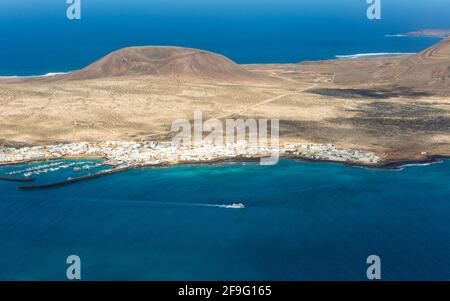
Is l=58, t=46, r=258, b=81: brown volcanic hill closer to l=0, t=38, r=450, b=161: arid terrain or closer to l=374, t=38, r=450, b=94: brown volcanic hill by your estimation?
l=0, t=38, r=450, b=161: arid terrain

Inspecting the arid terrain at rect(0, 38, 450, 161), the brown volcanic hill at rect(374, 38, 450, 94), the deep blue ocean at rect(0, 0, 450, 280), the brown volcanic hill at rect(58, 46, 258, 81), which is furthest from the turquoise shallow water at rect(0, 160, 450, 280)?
the brown volcanic hill at rect(58, 46, 258, 81)

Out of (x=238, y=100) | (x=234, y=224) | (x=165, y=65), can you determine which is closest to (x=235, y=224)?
(x=234, y=224)

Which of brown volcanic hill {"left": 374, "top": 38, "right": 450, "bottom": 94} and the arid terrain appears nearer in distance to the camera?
the arid terrain

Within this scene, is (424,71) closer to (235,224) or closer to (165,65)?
(165,65)

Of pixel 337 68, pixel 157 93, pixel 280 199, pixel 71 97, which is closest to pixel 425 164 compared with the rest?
pixel 280 199

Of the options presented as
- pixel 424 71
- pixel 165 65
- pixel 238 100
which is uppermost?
pixel 165 65

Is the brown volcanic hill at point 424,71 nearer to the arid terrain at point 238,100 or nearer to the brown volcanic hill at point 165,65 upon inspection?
the arid terrain at point 238,100

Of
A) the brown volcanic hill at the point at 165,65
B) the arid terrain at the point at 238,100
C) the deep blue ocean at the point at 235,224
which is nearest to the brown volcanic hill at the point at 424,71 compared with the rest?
the arid terrain at the point at 238,100
